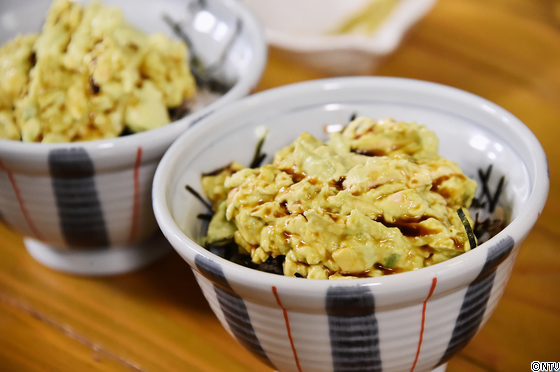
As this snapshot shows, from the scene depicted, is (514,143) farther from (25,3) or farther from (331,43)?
(25,3)

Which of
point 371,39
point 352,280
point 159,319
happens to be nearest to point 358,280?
point 352,280

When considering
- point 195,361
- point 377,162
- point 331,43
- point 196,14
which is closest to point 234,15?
point 196,14

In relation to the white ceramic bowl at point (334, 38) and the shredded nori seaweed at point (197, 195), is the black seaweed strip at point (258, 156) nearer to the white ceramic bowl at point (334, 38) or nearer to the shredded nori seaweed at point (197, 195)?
the shredded nori seaweed at point (197, 195)

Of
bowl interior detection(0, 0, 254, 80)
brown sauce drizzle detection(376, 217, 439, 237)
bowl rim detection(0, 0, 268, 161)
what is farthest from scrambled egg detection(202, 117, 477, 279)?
bowl interior detection(0, 0, 254, 80)

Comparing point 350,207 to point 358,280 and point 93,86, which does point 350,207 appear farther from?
point 93,86

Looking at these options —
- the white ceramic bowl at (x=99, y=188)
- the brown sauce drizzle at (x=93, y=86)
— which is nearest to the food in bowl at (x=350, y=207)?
the white ceramic bowl at (x=99, y=188)

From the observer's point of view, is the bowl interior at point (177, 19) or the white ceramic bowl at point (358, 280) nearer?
the white ceramic bowl at point (358, 280)

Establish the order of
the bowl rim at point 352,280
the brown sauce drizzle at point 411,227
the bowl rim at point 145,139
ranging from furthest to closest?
the bowl rim at point 145,139 < the brown sauce drizzle at point 411,227 < the bowl rim at point 352,280
